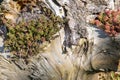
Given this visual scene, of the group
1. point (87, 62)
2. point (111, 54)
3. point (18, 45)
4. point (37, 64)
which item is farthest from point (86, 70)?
point (18, 45)

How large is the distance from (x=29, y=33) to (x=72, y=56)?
1097 millimetres

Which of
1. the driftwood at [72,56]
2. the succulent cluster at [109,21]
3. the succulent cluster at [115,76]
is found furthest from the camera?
the succulent cluster at [115,76]

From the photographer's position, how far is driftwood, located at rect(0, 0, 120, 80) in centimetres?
638

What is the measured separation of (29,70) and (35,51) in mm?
466

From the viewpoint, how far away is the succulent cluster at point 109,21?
6.49m

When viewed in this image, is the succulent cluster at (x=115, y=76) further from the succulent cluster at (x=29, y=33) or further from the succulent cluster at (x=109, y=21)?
the succulent cluster at (x=29, y=33)

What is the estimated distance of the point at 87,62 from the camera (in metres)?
6.43

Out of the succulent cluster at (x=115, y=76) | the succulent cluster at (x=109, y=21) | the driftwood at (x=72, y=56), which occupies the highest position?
the succulent cluster at (x=109, y=21)

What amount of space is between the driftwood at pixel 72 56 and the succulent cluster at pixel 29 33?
0.19 m

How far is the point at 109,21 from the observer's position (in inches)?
264

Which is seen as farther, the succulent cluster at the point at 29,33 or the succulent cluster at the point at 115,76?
the succulent cluster at the point at 115,76

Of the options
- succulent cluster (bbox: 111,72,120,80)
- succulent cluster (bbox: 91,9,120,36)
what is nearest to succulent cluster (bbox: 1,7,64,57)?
succulent cluster (bbox: 91,9,120,36)

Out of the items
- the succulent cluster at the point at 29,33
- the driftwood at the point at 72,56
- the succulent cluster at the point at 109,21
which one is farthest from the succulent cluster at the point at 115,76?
the succulent cluster at the point at 29,33

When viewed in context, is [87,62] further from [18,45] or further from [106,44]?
[18,45]
